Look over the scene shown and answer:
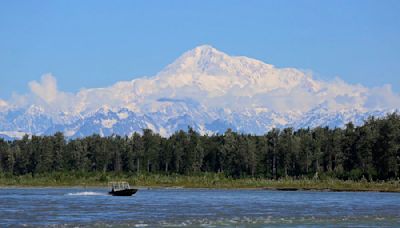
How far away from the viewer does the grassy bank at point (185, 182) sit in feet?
508

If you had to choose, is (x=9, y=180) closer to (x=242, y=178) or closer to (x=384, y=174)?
(x=242, y=178)

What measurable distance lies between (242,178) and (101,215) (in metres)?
112

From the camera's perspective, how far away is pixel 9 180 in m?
192

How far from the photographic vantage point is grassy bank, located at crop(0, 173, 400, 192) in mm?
154750

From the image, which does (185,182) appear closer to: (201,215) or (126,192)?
(126,192)

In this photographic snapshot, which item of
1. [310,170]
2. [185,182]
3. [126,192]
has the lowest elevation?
[126,192]

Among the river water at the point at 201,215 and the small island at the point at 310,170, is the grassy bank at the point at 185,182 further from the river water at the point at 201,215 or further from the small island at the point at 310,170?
the river water at the point at 201,215

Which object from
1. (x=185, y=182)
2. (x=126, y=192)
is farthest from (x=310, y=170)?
(x=126, y=192)

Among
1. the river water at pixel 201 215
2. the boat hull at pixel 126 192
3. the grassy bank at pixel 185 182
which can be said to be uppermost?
the grassy bank at pixel 185 182

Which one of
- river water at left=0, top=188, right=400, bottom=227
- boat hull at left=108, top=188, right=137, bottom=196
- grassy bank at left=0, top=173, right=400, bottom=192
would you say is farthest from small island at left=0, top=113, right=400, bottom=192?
river water at left=0, top=188, right=400, bottom=227

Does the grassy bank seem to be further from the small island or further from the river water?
the river water

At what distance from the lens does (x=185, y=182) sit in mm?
179625

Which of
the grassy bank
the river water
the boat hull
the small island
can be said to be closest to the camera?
the river water

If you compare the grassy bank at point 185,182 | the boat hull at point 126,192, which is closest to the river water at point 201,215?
the boat hull at point 126,192
